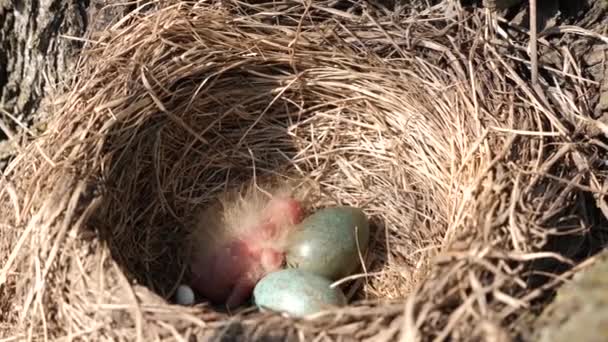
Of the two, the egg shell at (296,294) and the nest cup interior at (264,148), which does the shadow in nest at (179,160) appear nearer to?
the nest cup interior at (264,148)

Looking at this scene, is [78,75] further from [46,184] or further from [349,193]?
[349,193]

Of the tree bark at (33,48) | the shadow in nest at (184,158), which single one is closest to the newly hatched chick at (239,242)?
the shadow in nest at (184,158)

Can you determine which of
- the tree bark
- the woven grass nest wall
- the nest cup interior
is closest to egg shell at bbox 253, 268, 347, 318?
the woven grass nest wall

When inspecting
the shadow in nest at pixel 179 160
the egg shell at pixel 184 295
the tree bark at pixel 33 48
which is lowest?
the egg shell at pixel 184 295

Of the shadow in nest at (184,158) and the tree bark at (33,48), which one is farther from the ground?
the tree bark at (33,48)

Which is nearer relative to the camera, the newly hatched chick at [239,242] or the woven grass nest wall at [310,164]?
the woven grass nest wall at [310,164]

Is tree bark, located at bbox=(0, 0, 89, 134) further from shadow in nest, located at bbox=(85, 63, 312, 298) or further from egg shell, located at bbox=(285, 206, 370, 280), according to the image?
egg shell, located at bbox=(285, 206, 370, 280)

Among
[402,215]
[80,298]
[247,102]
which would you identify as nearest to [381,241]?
[402,215]

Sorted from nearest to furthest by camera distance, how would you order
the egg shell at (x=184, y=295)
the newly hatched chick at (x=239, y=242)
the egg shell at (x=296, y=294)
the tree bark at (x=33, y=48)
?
the egg shell at (x=296, y=294), the egg shell at (x=184, y=295), the newly hatched chick at (x=239, y=242), the tree bark at (x=33, y=48)
